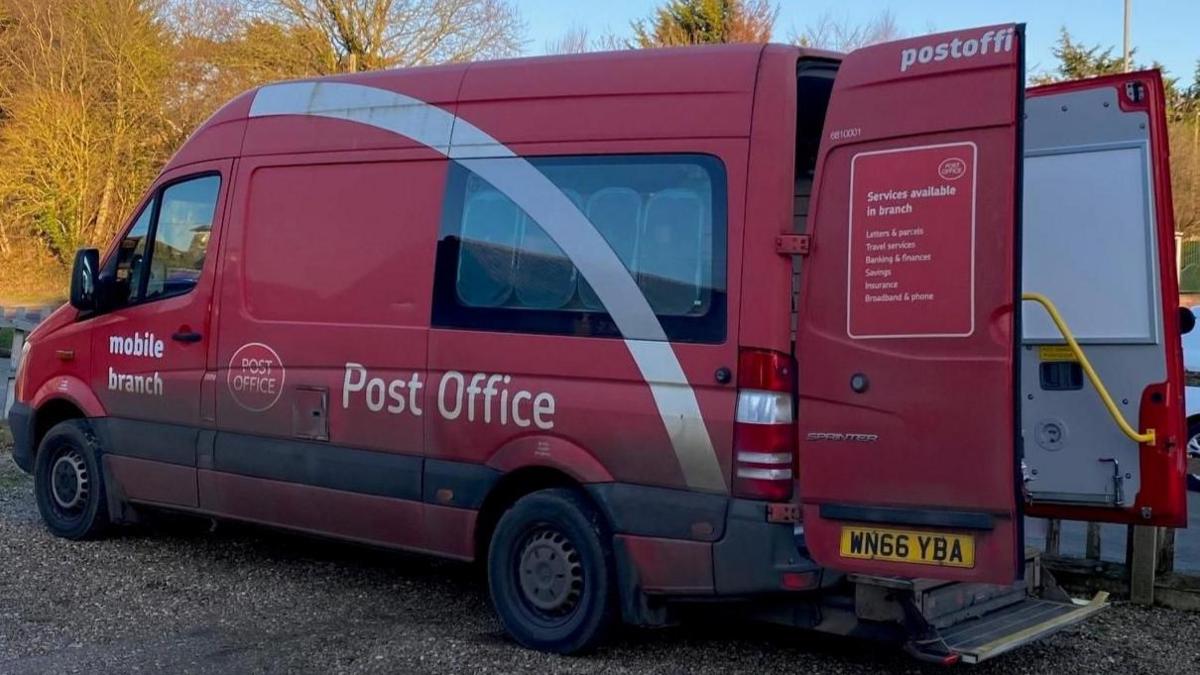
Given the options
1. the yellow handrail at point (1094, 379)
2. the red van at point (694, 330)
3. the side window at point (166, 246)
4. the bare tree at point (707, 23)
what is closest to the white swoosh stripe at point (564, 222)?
the red van at point (694, 330)

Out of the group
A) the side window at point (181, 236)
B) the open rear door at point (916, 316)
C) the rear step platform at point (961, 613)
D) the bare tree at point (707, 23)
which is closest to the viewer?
the open rear door at point (916, 316)

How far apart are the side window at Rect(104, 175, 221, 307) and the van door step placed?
4.52 metres

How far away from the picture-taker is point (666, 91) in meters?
5.63

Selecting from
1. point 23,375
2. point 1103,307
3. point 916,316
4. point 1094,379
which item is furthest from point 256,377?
point 1103,307

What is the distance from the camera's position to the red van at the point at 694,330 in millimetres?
4977

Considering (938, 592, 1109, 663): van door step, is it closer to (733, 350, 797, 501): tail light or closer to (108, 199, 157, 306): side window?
(733, 350, 797, 501): tail light

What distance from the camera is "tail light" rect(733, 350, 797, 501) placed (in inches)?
205

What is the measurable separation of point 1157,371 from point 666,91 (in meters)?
2.55

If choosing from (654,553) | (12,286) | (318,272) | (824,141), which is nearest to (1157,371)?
(824,141)

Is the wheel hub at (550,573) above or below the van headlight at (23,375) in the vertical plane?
below

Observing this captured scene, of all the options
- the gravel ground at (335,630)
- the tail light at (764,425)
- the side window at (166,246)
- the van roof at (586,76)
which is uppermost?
the van roof at (586,76)

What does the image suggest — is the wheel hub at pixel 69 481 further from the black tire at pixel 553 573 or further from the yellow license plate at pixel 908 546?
the yellow license plate at pixel 908 546

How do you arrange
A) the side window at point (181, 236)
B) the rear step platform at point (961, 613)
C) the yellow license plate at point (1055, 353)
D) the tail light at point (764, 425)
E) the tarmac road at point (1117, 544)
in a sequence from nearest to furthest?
the rear step platform at point (961, 613)
the tail light at point (764, 425)
the yellow license plate at point (1055, 353)
the side window at point (181, 236)
the tarmac road at point (1117, 544)

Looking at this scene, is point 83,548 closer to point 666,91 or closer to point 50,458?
A: point 50,458
